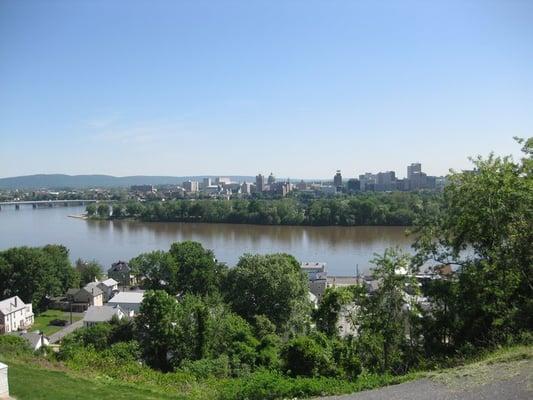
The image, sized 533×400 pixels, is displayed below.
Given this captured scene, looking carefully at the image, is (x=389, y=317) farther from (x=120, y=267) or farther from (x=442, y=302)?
(x=120, y=267)

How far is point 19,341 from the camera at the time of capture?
10.5 m

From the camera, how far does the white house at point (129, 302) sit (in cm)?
1922

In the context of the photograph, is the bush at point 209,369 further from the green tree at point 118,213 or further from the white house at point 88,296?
the green tree at point 118,213

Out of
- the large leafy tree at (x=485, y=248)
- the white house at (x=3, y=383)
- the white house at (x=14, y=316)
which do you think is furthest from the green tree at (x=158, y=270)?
the white house at (x=3, y=383)

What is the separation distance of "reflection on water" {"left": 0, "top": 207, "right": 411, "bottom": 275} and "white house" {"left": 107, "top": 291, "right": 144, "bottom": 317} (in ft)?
28.5

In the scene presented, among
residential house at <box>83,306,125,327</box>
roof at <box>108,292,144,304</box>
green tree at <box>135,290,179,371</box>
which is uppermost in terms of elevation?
green tree at <box>135,290,179,371</box>

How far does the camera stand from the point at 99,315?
1702cm

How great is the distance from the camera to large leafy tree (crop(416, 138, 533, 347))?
242 inches

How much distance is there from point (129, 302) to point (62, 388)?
563 inches

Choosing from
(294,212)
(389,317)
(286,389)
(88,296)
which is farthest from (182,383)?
(294,212)

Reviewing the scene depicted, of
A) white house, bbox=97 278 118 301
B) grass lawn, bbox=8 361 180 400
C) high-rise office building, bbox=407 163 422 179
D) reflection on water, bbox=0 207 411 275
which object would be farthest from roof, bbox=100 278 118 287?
high-rise office building, bbox=407 163 422 179

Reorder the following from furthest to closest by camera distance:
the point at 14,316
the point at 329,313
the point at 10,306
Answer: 1. the point at 10,306
2. the point at 14,316
3. the point at 329,313

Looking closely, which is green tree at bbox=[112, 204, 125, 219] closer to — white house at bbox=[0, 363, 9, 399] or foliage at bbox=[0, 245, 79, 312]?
foliage at bbox=[0, 245, 79, 312]

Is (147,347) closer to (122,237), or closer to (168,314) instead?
(168,314)
